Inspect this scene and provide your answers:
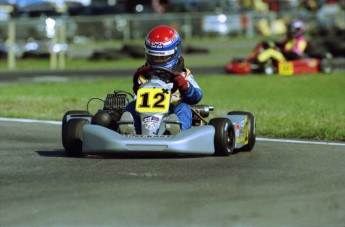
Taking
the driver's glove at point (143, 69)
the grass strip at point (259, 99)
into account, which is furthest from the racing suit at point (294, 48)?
the driver's glove at point (143, 69)

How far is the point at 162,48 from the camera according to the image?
855 cm

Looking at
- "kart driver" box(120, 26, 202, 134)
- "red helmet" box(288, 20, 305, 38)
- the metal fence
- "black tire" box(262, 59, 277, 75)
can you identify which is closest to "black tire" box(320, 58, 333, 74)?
"red helmet" box(288, 20, 305, 38)

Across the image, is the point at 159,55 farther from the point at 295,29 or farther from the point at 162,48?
the point at 295,29

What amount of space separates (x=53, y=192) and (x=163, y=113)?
2.09 metres

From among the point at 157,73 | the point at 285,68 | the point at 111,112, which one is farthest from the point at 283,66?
the point at 111,112

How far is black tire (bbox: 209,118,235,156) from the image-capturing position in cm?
792

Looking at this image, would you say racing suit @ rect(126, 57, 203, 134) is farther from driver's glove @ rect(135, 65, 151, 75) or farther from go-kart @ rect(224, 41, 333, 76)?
go-kart @ rect(224, 41, 333, 76)

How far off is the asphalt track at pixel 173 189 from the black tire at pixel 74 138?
92 mm

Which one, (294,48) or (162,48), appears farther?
(294,48)

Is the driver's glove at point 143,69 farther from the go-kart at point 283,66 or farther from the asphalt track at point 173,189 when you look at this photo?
the go-kart at point 283,66

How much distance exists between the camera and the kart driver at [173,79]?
322 inches

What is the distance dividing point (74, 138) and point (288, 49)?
43.8 feet

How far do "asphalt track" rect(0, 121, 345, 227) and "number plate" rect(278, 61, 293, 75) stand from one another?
38.7ft

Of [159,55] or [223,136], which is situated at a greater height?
[159,55]
